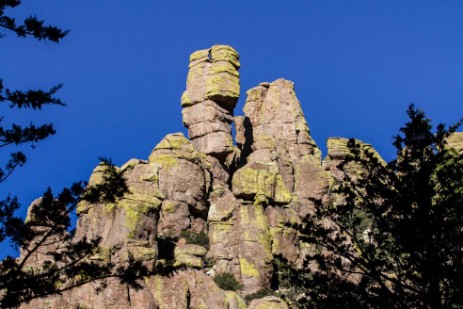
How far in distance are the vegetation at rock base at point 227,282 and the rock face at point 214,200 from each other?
0.84m

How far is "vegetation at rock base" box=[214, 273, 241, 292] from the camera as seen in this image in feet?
177

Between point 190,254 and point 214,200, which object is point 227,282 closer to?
point 190,254

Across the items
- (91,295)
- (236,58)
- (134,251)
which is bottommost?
(91,295)

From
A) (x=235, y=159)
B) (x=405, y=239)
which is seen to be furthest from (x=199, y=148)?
(x=405, y=239)

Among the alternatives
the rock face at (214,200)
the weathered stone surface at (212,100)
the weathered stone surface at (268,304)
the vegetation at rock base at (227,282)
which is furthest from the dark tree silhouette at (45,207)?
the weathered stone surface at (212,100)

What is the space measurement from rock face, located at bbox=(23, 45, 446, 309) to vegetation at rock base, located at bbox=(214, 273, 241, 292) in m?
0.84

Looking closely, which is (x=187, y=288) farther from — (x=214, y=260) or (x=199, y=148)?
(x=199, y=148)

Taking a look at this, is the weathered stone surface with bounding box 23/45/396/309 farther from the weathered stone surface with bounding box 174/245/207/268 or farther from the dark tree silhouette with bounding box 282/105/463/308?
the dark tree silhouette with bounding box 282/105/463/308

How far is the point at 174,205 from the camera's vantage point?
64750 mm

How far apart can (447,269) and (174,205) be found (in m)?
50.1

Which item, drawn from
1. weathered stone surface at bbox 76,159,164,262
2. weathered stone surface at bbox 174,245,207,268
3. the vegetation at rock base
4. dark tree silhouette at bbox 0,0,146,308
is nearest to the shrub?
the vegetation at rock base

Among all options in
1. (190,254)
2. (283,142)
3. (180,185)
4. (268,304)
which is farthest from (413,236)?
(283,142)

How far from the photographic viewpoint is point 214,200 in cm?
6912

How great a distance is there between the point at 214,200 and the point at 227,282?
53.1ft
